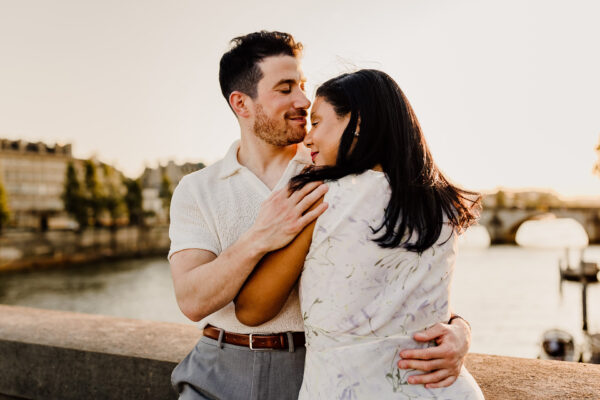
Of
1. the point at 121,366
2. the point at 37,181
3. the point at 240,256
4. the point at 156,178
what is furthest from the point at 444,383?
the point at 156,178

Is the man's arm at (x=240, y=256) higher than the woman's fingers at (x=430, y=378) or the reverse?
higher

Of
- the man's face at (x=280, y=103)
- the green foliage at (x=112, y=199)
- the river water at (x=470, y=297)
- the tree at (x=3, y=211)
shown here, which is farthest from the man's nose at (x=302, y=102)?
the green foliage at (x=112, y=199)

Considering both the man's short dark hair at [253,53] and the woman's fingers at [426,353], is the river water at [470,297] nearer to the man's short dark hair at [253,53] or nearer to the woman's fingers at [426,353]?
the man's short dark hair at [253,53]

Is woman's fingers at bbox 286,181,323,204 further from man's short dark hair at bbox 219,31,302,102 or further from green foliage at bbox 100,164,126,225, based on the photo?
green foliage at bbox 100,164,126,225

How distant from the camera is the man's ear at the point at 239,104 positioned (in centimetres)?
181

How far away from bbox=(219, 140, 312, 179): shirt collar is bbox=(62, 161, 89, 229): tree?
133 feet

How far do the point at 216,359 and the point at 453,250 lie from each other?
725mm

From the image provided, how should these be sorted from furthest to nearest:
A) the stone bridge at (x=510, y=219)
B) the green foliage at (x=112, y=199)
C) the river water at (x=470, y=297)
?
the stone bridge at (x=510, y=219), the green foliage at (x=112, y=199), the river water at (x=470, y=297)

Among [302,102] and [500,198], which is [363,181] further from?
[500,198]

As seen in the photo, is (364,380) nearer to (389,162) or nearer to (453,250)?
(453,250)

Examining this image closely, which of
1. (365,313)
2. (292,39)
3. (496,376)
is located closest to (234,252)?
(365,313)

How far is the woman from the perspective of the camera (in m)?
1.06

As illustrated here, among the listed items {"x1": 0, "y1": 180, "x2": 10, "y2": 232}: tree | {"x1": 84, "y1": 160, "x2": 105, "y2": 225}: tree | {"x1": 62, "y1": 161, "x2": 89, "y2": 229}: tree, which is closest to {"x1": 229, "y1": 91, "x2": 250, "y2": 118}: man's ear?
{"x1": 0, "y1": 180, "x2": 10, "y2": 232}: tree

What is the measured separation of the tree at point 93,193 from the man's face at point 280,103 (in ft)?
135
